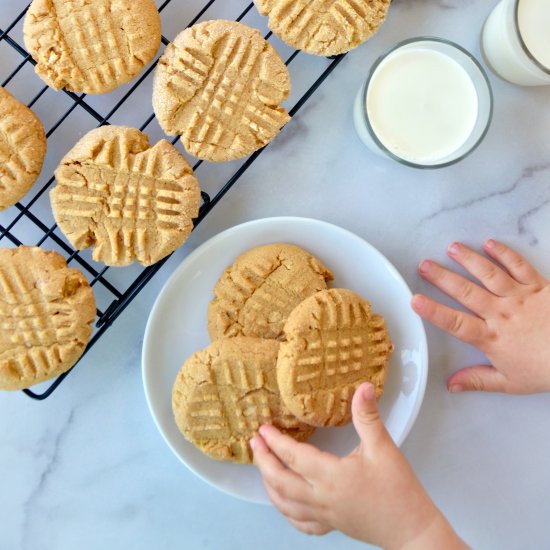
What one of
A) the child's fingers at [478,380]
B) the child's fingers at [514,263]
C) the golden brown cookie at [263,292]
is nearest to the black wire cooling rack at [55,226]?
the golden brown cookie at [263,292]

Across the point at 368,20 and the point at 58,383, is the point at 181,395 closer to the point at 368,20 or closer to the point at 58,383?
the point at 58,383

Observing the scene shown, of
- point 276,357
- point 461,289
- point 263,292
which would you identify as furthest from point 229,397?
point 461,289

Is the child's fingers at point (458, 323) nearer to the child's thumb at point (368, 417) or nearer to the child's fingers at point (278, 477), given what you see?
the child's thumb at point (368, 417)

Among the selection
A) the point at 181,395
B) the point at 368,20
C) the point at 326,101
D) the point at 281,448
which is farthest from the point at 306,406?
the point at 368,20

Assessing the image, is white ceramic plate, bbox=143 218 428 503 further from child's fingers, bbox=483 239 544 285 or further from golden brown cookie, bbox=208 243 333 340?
child's fingers, bbox=483 239 544 285

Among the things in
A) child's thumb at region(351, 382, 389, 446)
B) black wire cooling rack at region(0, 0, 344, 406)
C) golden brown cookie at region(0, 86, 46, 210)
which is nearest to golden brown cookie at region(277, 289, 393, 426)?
child's thumb at region(351, 382, 389, 446)
